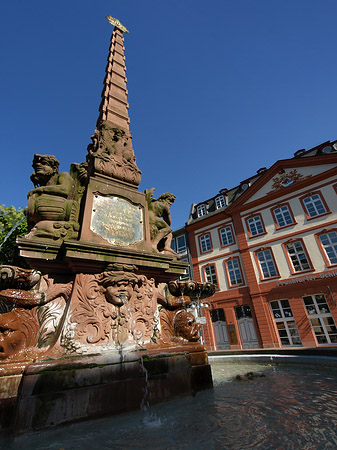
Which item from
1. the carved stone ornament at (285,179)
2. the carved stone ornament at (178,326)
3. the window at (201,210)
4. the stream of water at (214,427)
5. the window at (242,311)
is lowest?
the stream of water at (214,427)

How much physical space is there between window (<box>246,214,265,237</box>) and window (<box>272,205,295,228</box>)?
1.25m

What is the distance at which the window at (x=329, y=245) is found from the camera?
16031 mm

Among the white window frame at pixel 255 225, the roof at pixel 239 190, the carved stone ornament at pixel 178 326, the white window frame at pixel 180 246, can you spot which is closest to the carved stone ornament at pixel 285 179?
the roof at pixel 239 190

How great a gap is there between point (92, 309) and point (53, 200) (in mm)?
2055

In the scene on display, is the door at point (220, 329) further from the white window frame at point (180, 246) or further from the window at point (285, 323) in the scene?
the white window frame at point (180, 246)

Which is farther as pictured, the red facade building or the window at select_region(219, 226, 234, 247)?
the window at select_region(219, 226, 234, 247)

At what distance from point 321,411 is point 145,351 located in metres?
2.17

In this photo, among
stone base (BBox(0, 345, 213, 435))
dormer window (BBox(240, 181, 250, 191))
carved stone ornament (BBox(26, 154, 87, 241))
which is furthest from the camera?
dormer window (BBox(240, 181, 250, 191))

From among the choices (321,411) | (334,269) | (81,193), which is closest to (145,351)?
(321,411)

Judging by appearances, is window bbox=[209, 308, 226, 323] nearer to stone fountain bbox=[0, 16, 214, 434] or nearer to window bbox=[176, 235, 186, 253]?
window bbox=[176, 235, 186, 253]

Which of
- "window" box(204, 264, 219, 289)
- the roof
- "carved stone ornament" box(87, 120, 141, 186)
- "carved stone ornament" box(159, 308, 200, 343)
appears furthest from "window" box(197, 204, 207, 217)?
"carved stone ornament" box(159, 308, 200, 343)

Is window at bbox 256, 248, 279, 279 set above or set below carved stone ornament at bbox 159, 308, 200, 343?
above

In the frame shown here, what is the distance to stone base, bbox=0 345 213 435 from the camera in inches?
93.6

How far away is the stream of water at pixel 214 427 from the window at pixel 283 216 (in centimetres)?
Result: 1720
